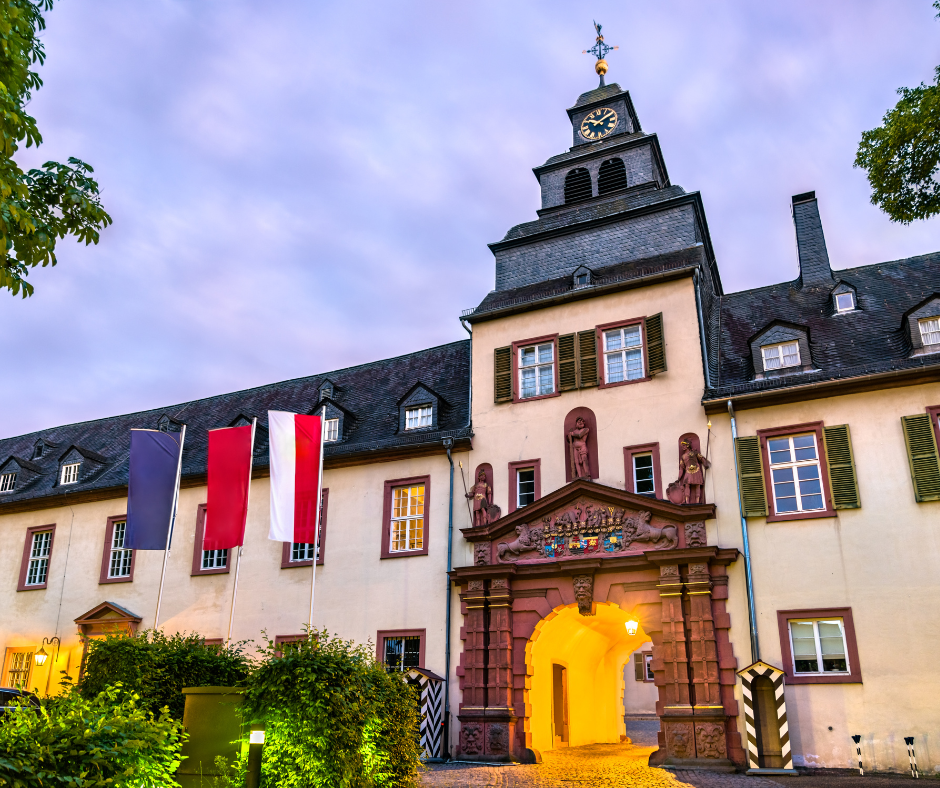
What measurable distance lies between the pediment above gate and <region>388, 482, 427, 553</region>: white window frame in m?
1.60

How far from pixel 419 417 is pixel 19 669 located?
13708mm

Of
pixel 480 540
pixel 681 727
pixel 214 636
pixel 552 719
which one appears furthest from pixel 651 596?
pixel 214 636

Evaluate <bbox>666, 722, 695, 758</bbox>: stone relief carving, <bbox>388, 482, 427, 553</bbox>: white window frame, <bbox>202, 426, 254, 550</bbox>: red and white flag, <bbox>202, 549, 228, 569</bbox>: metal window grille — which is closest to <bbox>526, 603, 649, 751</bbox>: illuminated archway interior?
<bbox>666, 722, 695, 758</bbox>: stone relief carving

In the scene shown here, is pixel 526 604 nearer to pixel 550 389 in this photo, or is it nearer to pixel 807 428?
pixel 550 389

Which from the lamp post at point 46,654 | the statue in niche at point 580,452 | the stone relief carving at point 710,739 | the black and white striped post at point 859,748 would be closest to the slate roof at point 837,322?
the statue in niche at point 580,452

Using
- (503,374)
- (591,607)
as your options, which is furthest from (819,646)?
(503,374)

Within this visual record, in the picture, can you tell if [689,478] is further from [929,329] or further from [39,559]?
[39,559]

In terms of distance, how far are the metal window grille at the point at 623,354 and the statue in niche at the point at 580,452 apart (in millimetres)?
1325

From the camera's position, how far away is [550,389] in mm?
20094

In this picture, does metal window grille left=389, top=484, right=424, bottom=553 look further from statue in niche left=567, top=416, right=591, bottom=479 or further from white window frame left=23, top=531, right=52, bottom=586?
white window frame left=23, top=531, right=52, bottom=586

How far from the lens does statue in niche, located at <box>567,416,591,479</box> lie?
18609mm

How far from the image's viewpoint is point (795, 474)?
1708 cm

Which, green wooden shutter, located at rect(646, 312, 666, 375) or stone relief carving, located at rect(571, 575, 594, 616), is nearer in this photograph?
stone relief carving, located at rect(571, 575, 594, 616)

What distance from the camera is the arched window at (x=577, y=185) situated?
78.4 feet
